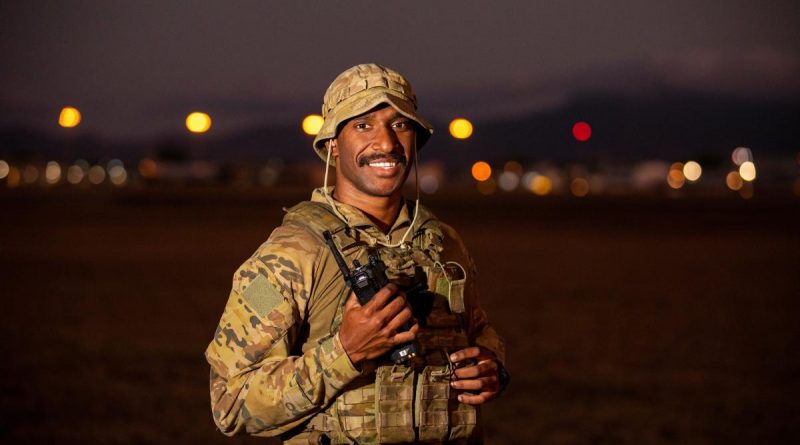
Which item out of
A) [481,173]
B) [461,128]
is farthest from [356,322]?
[481,173]

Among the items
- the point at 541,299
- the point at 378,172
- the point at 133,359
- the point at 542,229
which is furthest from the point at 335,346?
the point at 542,229

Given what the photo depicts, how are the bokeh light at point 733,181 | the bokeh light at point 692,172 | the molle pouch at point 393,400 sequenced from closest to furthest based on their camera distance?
the molle pouch at point 393,400 → the bokeh light at point 733,181 → the bokeh light at point 692,172

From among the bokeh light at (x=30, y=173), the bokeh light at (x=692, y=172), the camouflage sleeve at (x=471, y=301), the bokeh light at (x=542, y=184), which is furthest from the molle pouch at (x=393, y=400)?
the bokeh light at (x=692, y=172)

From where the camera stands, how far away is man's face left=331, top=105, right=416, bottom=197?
315cm

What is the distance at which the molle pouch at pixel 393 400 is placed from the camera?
297cm

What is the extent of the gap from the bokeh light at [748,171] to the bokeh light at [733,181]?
1002 millimetres

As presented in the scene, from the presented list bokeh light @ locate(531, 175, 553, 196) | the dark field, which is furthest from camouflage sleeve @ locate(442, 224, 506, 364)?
bokeh light @ locate(531, 175, 553, 196)

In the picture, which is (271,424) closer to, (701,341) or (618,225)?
(701,341)

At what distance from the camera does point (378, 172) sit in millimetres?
3160

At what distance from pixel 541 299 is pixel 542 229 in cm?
1645

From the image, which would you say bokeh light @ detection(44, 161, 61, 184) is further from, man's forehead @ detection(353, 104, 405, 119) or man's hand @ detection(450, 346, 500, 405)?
man's hand @ detection(450, 346, 500, 405)

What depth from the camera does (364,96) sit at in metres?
3.12

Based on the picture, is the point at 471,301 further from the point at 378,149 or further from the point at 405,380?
the point at 378,149

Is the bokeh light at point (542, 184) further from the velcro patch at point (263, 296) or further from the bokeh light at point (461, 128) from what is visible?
the velcro patch at point (263, 296)
